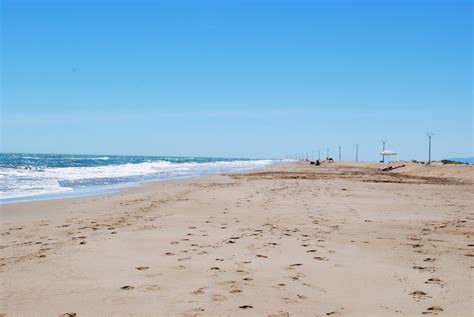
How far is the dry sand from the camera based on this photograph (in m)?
5.04

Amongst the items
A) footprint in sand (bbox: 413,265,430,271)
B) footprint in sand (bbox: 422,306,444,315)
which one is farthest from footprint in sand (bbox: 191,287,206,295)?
footprint in sand (bbox: 413,265,430,271)

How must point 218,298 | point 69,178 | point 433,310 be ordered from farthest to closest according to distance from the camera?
point 69,178 < point 218,298 < point 433,310

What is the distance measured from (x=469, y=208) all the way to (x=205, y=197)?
952 centimetres

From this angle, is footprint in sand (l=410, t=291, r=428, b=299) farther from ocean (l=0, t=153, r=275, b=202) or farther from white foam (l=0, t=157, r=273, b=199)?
white foam (l=0, t=157, r=273, b=199)

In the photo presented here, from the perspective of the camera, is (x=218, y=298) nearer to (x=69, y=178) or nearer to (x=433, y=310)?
(x=433, y=310)

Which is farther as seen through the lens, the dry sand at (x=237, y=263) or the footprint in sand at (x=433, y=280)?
the footprint in sand at (x=433, y=280)

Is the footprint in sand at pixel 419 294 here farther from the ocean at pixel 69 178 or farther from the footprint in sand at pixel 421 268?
the ocean at pixel 69 178

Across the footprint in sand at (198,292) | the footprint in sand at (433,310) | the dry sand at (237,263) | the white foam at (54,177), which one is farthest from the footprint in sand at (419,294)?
the white foam at (54,177)

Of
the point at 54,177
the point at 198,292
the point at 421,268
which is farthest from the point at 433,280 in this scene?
the point at 54,177

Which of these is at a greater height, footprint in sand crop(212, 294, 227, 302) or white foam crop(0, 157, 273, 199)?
white foam crop(0, 157, 273, 199)

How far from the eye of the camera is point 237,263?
687 centimetres

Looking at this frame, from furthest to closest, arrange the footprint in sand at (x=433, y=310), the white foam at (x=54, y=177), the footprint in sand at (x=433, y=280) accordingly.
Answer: the white foam at (x=54, y=177) < the footprint in sand at (x=433, y=280) < the footprint in sand at (x=433, y=310)

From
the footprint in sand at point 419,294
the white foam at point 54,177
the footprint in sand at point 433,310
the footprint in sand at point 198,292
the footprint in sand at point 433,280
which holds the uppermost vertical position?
the white foam at point 54,177

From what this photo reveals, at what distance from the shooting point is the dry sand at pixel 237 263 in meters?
5.04
